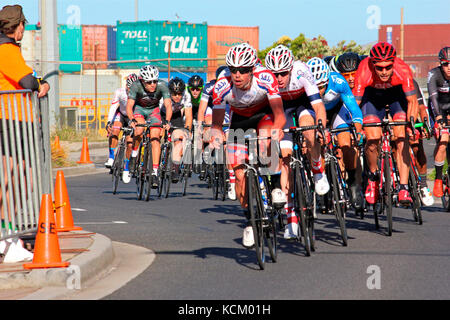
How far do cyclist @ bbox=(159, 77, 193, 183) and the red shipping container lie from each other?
45154 millimetres

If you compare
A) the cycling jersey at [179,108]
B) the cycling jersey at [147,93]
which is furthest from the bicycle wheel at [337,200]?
the cycling jersey at [179,108]

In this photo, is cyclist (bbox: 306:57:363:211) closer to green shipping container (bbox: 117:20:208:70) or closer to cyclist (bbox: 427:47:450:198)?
cyclist (bbox: 427:47:450:198)

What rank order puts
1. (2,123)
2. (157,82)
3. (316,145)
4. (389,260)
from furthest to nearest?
(157,82) < (316,145) < (389,260) < (2,123)

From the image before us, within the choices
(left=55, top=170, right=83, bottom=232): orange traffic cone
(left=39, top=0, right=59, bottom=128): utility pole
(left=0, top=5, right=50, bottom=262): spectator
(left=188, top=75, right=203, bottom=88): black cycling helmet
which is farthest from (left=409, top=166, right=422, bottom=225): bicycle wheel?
(left=39, top=0, right=59, bottom=128): utility pole

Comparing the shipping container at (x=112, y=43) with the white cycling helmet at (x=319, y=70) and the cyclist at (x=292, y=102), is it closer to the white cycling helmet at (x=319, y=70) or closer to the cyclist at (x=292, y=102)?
the white cycling helmet at (x=319, y=70)

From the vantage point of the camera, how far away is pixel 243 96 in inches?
335

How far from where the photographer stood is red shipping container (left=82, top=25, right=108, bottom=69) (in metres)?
64.0

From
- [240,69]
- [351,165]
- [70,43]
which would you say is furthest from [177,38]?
[240,69]

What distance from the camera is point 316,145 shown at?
9.70m

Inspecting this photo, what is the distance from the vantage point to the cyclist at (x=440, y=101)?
1241 cm

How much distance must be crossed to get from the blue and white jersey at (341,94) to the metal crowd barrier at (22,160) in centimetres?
398

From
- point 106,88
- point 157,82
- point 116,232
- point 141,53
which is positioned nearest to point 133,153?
point 157,82
